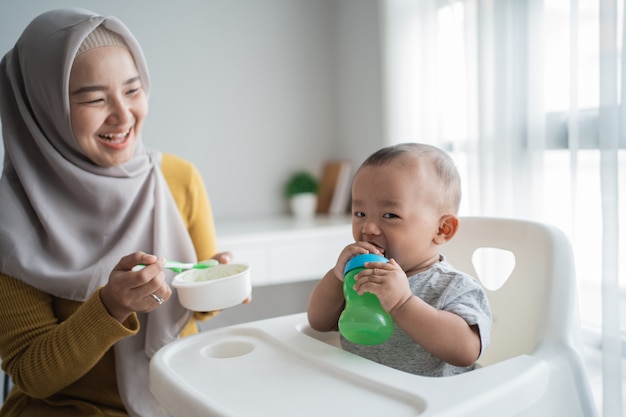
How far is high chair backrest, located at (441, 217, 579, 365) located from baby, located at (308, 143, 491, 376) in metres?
0.09

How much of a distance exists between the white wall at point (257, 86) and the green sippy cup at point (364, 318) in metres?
1.62

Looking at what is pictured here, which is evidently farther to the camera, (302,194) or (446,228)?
(302,194)

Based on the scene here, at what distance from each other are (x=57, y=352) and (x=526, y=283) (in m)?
0.88

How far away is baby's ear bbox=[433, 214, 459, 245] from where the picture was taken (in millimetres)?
976

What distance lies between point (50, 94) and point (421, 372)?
2.97 feet

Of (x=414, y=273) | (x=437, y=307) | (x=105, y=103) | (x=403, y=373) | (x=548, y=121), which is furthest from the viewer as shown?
(x=548, y=121)

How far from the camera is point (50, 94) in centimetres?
112

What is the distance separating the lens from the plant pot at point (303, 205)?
2529mm

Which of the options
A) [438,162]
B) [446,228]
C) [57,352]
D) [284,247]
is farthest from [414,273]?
[284,247]

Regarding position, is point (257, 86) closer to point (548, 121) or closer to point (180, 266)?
point (548, 121)

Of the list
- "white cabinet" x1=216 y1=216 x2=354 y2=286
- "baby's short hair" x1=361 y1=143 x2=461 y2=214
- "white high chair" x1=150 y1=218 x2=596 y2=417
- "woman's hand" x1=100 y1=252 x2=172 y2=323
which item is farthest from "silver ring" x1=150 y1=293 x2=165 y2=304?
"white cabinet" x1=216 y1=216 x2=354 y2=286

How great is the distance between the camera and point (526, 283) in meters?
0.98

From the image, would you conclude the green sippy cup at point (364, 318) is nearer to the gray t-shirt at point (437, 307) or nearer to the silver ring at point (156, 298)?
the gray t-shirt at point (437, 307)

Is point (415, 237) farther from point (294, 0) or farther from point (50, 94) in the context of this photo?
point (294, 0)
